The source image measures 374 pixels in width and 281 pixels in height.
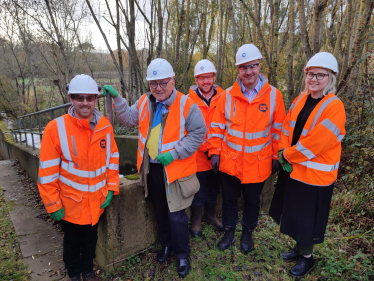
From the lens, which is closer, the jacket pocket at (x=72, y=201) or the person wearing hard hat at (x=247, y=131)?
the jacket pocket at (x=72, y=201)

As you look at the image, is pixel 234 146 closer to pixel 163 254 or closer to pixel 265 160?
pixel 265 160

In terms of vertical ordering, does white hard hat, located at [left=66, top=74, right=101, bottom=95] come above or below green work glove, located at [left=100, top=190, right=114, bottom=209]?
above

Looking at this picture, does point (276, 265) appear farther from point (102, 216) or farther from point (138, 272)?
point (102, 216)

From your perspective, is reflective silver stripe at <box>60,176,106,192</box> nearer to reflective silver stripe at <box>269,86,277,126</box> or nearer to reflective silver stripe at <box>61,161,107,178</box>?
reflective silver stripe at <box>61,161,107,178</box>

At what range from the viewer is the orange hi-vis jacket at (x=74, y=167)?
6.61 feet

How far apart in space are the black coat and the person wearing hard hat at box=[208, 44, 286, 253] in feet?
1.05

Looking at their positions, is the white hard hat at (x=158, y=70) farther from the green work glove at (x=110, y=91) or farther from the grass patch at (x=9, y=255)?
the grass patch at (x=9, y=255)

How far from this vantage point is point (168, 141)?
232 centimetres

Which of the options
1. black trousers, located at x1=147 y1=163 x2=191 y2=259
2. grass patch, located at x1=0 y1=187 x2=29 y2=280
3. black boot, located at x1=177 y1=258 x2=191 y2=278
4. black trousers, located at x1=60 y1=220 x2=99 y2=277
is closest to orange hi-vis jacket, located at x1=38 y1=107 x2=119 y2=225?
black trousers, located at x1=60 y1=220 x2=99 y2=277

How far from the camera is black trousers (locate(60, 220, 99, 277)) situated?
7.32 ft

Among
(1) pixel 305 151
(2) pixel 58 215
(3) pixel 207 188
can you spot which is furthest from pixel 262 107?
(2) pixel 58 215

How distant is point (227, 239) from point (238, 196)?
22.9 inches

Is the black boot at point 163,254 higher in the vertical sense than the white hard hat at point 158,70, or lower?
lower

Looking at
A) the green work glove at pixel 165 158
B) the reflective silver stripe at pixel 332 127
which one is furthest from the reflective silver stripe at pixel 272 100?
the green work glove at pixel 165 158
